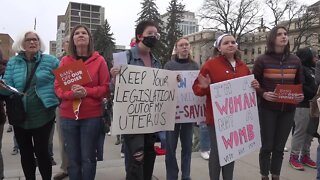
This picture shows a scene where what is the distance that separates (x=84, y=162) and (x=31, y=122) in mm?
771

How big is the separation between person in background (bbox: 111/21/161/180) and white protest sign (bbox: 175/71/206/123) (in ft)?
2.18

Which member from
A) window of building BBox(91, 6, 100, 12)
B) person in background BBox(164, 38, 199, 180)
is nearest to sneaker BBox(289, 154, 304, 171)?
person in background BBox(164, 38, 199, 180)

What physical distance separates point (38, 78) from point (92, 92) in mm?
766

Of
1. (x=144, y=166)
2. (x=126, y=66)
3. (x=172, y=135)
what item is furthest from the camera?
(x=172, y=135)

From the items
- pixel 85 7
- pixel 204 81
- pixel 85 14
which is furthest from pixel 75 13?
pixel 204 81

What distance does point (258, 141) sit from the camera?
4215 mm

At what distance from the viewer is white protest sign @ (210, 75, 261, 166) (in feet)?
12.5

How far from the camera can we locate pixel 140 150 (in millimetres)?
3594

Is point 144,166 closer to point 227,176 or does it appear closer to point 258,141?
point 227,176

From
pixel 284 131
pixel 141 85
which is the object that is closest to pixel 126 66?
pixel 141 85

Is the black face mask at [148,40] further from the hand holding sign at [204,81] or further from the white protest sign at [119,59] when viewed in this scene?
the hand holding sign at [204,81]

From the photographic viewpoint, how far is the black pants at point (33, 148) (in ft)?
13.3

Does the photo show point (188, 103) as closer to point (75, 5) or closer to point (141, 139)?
point (141, 139)

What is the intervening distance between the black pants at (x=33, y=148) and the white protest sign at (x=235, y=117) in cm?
193
